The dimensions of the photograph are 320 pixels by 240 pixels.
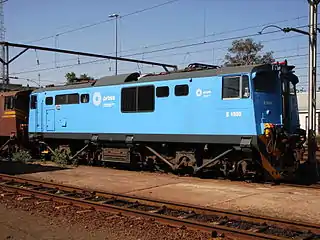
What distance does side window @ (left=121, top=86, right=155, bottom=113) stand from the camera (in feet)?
49.2

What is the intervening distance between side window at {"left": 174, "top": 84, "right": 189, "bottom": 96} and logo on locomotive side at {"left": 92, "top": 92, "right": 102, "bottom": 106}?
4042 millimetres

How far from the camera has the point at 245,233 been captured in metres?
6.59

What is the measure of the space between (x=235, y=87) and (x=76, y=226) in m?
7.01

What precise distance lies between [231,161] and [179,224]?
6178 millimetres

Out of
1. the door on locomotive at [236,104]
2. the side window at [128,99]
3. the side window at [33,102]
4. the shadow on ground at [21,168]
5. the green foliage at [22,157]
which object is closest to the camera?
the door on locomotive at [236,104]

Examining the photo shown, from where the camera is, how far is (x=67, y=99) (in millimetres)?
18594

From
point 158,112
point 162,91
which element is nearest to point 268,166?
point 158,112

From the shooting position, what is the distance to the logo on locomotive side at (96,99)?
17.0 m

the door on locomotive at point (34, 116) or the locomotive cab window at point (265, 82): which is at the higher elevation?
the locomotive cab window at point (265, 82)

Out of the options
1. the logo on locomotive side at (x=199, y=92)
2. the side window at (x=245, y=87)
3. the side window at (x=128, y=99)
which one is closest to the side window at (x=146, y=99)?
the side window at (x=128, y=99)

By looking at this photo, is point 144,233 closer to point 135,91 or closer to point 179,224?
point 179,224

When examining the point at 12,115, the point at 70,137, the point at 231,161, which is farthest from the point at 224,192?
the point at 12,115

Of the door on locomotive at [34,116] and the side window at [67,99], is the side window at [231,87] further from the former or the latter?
the door on locomotive at [34,116]

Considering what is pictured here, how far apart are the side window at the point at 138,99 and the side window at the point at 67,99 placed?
306 centimetres
